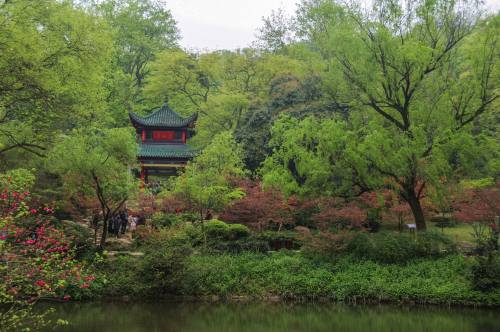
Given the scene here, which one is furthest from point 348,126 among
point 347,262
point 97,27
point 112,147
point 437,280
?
point 97,27

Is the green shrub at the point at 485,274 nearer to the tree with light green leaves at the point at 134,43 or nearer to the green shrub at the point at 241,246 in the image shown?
the green shrub at the point at 241,246

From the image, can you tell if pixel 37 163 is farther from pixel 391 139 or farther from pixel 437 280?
pixel 437 280

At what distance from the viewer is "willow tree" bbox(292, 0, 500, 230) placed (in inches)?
632

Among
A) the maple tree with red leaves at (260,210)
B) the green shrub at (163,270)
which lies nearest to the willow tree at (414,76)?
the maple tree with red leaves at (260,210)

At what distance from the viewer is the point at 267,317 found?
1351 cm

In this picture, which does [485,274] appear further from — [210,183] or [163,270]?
[210,183]

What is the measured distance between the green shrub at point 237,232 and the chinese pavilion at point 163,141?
40.8 ft

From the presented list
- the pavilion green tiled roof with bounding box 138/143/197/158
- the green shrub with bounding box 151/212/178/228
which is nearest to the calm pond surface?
the green shrub with bounding box 151/212/178/228

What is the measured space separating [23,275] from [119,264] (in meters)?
10.5

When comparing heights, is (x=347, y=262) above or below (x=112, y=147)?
below

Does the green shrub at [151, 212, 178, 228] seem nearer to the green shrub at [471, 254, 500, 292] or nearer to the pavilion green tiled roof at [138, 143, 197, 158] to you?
the pavilion green tiled roof at [138, 143, 197, 158]

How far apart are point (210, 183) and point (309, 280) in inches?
219

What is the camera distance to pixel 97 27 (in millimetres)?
17312

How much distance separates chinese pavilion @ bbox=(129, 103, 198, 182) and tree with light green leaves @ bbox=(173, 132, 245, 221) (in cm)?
856
